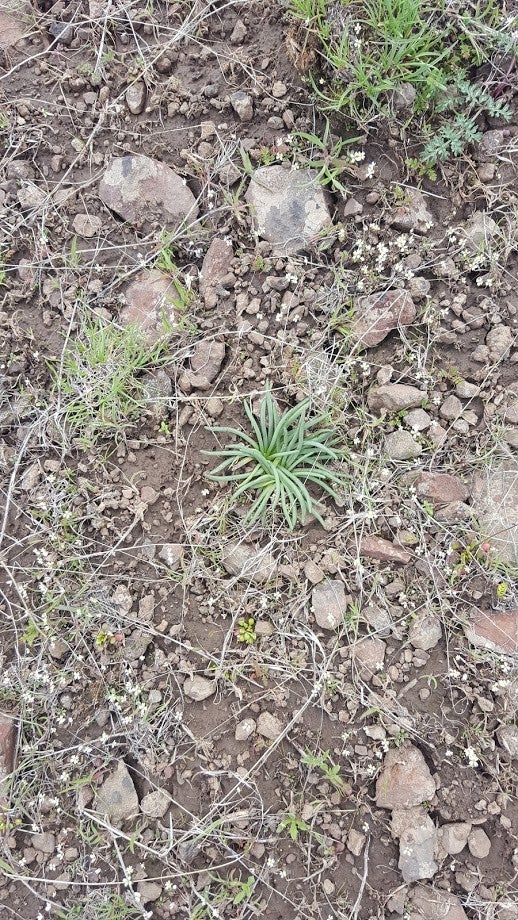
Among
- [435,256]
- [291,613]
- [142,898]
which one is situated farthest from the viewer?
[435,256]

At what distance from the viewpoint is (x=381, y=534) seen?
2467 millimetres

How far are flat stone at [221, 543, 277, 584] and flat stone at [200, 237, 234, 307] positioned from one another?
3.56ft

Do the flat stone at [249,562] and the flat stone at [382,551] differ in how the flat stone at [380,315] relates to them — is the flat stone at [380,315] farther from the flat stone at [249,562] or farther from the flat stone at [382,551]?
the flat stone at [249,562]

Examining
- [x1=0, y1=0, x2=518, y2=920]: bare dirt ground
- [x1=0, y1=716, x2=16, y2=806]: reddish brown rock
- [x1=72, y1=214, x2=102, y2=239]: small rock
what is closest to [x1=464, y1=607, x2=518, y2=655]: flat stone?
[x1=0, y1=0, x2=518, y2=920]: bare dirt ground

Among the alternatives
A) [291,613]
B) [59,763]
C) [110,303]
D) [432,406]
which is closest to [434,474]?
[432,406]

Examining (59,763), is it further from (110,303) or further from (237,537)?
(110,303)

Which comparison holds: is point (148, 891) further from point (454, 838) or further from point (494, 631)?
point (494, 631)

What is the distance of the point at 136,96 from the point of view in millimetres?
2652

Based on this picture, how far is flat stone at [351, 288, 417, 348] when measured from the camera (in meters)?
2.53

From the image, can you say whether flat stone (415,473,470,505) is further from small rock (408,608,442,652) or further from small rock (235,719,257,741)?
small rock (235,719,257,741)

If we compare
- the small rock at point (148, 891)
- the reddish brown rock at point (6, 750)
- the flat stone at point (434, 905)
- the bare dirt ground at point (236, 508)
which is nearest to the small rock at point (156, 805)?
the bare dirt ground at point (236, 508)

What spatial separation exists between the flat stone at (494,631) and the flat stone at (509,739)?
29 cm

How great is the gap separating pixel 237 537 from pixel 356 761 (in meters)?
0.99

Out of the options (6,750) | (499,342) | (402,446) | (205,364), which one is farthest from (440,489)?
(6,750)
